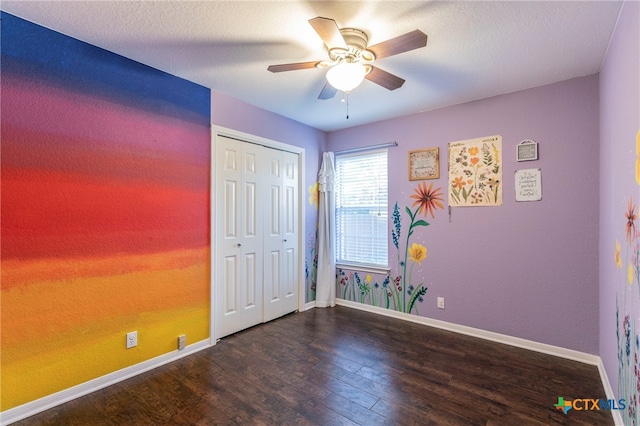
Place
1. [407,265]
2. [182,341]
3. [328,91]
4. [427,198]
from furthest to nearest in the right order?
[407,265]
[427,198]
[182,341]
[328,91]

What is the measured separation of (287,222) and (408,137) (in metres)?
1.78

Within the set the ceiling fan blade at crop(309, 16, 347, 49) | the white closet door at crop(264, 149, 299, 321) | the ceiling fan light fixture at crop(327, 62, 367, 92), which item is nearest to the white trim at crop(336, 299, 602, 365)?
the white closet door at crop(264, 149, 299, 321)

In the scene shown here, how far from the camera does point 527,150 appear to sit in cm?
273

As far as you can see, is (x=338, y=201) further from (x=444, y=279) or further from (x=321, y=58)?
(x=321, y=58)

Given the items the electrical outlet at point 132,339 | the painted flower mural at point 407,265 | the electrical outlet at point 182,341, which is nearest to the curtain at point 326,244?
the painted flower mural at point 407,265

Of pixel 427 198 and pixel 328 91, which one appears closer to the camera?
pixel 328 91

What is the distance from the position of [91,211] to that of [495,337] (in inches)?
144

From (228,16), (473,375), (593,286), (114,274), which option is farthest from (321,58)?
(593,286)

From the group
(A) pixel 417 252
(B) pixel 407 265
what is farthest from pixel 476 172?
(B) pixel 407 265

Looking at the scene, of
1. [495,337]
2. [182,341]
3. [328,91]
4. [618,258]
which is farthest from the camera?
[495,337]

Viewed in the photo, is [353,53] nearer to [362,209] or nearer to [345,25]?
[345,25]

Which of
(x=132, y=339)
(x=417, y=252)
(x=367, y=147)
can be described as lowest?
(x=132, y=339)

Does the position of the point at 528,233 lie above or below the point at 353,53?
below

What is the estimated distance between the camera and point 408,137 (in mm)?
3479
